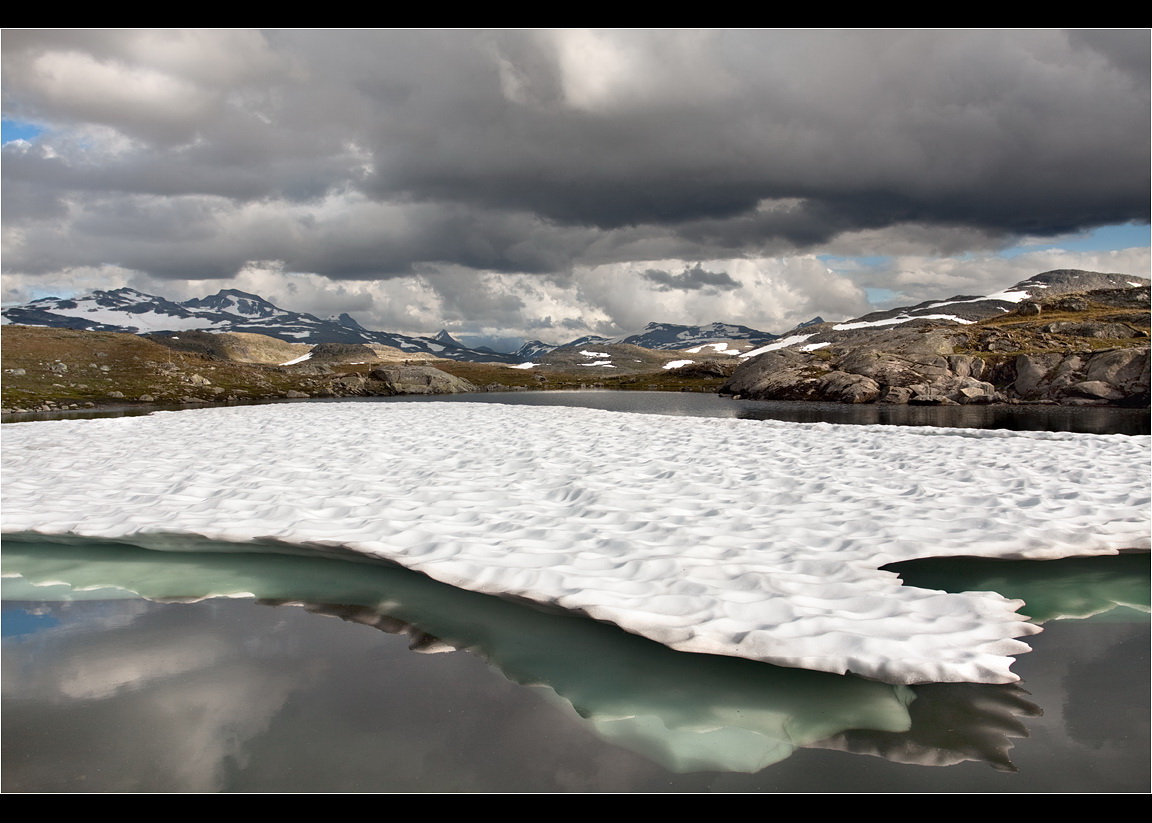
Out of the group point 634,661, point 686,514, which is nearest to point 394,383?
point 686,514

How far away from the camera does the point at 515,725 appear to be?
6.19m

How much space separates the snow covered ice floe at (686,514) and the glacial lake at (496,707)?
45 cm

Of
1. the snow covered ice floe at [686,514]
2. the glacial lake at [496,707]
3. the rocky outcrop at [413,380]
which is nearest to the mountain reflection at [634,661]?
the glacial lake at [496,707]

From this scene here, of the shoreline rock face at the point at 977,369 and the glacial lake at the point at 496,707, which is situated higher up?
Answer: the shoreline rock face at the point at 977,369

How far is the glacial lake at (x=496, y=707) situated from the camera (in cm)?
546

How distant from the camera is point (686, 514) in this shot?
1254cm

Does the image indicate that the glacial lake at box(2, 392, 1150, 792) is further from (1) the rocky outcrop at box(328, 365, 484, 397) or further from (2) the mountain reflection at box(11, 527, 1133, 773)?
(1) the rocky outcrop at box(328, 365, 484, 397)

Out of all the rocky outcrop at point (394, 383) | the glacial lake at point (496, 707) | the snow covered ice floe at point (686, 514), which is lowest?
the glacial lake at point (496, 707)

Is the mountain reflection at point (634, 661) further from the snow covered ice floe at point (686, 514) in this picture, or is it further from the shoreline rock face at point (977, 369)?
the shoreline rock face at point (977, 369)

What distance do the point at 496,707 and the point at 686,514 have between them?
22.5 feet

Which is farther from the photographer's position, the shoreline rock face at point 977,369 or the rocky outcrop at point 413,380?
the rocky outcrop at point 413,380

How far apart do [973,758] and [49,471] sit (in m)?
22.5

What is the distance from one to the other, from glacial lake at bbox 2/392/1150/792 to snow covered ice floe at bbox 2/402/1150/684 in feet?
1.49

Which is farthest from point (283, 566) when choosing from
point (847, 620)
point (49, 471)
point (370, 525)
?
point (49, 471)
